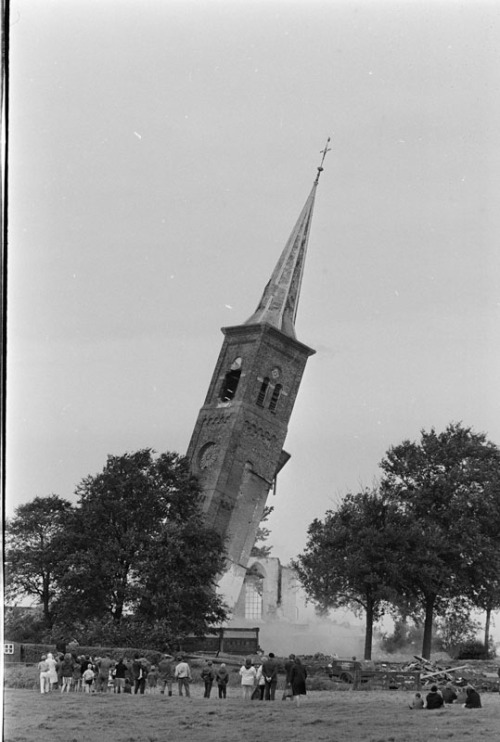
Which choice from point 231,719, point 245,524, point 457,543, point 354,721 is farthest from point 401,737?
point 245,524

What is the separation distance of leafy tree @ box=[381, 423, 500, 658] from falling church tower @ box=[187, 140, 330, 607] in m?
12.7

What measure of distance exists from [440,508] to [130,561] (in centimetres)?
1564

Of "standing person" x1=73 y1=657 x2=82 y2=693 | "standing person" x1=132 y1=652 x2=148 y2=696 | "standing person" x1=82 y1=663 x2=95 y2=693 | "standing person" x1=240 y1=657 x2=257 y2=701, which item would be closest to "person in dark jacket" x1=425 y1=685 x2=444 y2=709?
"standing person" x1=240 y1=657 x2=257 y2=701

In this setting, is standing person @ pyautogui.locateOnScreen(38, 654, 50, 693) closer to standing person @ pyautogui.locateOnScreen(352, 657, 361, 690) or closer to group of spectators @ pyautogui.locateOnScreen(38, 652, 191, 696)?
group of spectators @ pyautogui.locateOnScreen(38, 652, 191, 696)

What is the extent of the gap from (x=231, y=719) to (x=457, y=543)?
2948 cm

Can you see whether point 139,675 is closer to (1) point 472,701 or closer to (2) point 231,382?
(1) point 472,701

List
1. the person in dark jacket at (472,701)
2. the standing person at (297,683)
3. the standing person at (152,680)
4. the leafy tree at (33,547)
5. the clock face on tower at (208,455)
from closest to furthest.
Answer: the standing person at (297,683) → the person in dark jacket at (472,701) → the standing person at (152,680) → the leafy tree at (33,547) → the clock face on tower at (208,455)

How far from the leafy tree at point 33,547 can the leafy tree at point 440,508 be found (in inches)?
604

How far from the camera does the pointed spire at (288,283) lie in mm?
73500

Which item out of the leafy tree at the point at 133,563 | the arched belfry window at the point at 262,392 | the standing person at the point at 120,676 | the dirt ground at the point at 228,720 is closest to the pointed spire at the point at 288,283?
the arched belfry window at the point at 262,392

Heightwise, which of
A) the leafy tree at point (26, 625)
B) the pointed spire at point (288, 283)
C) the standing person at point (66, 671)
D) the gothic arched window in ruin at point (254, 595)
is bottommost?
the standing person at point (66, 671)

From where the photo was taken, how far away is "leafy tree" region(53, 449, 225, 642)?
4591 centimetres

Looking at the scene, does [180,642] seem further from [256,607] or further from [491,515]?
[256,607]

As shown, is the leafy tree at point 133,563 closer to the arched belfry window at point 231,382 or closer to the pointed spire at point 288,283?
the arched belfry window at point 231,382
